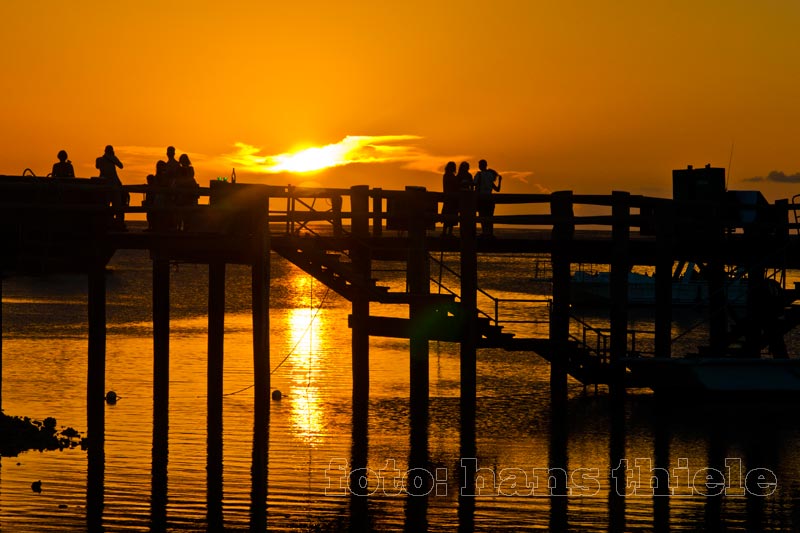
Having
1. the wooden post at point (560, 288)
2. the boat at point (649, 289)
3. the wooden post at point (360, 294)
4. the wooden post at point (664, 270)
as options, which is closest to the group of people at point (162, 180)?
the wooden post at point (360, 294)

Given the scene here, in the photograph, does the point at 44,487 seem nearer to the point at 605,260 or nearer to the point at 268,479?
the point at 268,479

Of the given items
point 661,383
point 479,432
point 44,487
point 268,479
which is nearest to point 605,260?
point 661,383

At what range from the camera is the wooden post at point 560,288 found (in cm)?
2656

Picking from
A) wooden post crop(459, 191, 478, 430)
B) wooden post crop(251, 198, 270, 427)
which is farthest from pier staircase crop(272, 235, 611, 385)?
wooden post crop(251, 198, 270, 427)

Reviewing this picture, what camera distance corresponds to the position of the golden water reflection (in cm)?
2666

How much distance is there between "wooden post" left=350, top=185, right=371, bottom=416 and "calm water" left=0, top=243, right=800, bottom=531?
633 mm

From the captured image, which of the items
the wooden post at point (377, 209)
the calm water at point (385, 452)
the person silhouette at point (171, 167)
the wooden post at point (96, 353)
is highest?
the person silhouette at point (171, 167)

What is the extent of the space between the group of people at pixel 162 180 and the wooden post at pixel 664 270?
31.2ft

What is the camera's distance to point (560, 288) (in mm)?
29188

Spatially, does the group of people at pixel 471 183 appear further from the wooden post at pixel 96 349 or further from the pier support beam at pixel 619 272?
the wooden post at pixel 96 349

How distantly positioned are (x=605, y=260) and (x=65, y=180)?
12.0 m

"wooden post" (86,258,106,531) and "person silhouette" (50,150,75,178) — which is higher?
"person silhouette" (50,150,75,178)

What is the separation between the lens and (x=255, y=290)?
25797 mm

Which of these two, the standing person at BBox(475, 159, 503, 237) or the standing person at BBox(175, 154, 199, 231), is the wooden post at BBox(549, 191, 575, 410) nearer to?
the standing person at BBox(475, 159, 503, 237)
